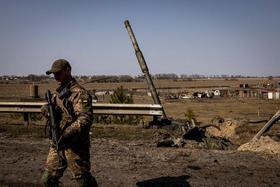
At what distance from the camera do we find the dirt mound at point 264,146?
27.0 feet

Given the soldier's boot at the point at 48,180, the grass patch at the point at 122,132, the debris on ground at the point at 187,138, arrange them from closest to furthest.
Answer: the soldier's boot at the point at 48,180 → the debris on ground at the point at 187,138 → the grass patch at the point at 122,132

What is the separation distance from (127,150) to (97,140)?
1.48m

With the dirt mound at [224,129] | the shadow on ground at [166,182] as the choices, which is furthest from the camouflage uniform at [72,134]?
the dirt mound at [224,129]

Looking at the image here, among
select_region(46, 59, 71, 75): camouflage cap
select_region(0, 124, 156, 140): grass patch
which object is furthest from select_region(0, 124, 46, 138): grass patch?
select_region(46, 59, 71, 75): camouflage cap

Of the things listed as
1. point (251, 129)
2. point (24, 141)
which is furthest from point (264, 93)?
point (24, 141)

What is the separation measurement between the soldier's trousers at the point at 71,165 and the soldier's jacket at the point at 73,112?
14 cm

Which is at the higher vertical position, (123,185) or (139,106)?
(139,106)

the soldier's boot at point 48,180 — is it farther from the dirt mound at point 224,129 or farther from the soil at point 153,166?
the dirt mound at point 224,129

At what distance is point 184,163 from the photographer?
7293 mm

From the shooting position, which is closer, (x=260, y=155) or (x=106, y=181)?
(x=106, y=181)

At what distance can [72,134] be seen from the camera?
4.41 m

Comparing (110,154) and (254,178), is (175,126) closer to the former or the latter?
(110,154)

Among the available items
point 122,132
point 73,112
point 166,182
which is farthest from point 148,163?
point 122,132

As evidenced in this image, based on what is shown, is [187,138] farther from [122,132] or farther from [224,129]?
[224,129]
